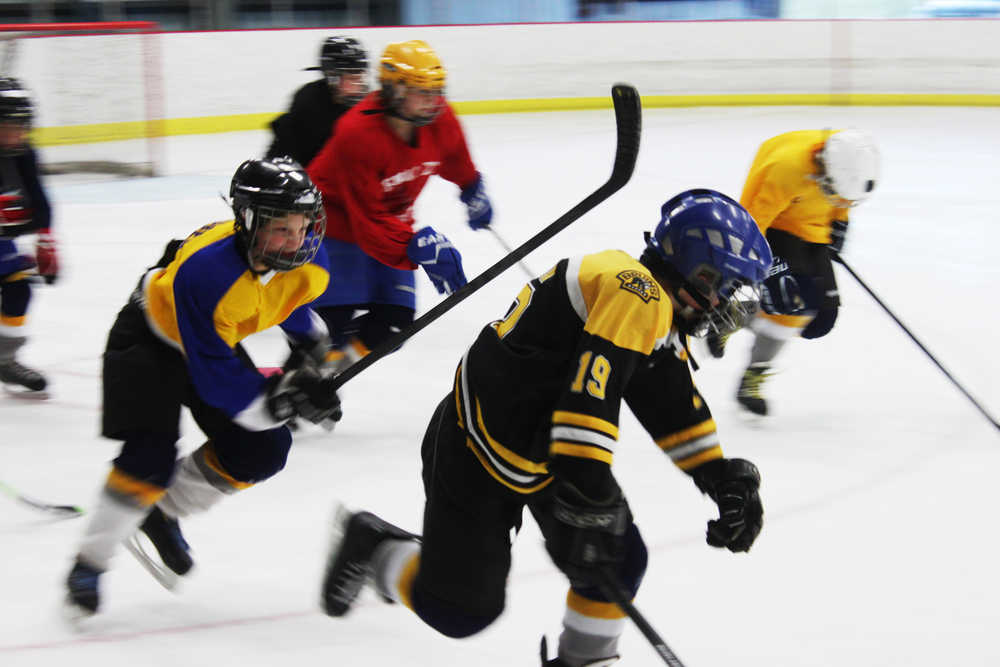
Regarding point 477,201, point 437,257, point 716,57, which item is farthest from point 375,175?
point 716,57

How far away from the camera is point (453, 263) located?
351 centimetres

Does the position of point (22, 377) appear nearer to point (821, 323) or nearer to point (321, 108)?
point (321, 108)

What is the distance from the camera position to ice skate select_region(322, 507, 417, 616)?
2.26 m

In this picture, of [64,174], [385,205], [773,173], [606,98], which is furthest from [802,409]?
[606,98]

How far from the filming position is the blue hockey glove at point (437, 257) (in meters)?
3.46

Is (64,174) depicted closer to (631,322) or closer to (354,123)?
(354,123)

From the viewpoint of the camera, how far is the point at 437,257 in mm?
3465

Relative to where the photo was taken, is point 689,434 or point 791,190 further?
point 791,190

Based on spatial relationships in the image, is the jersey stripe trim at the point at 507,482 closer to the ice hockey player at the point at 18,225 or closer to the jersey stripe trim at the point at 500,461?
the jersey stripe trim at the point at 500,461

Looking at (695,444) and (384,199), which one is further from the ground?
(384,199)

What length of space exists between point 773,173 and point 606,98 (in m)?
7.91

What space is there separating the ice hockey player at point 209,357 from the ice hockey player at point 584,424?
41cm

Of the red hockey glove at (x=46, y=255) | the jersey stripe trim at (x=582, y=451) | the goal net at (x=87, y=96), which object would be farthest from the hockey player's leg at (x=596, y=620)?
the goal net at (x=87, y=96)

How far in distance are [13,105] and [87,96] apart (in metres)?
4.79
